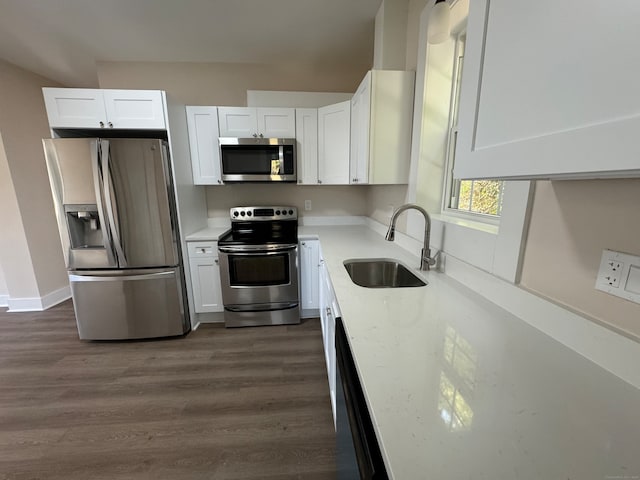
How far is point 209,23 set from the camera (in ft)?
6.84

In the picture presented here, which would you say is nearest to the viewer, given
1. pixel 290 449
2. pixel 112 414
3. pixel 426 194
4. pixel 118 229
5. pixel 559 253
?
pixel 559 253

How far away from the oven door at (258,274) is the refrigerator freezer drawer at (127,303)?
434 mm

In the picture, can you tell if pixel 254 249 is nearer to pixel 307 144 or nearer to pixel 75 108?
pixel 307 144

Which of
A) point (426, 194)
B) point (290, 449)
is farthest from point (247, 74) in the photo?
point (290, 449)

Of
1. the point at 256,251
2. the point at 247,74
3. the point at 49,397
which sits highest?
the point at 247,74

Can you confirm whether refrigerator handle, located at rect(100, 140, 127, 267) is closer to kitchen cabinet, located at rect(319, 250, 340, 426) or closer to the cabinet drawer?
the cabinet drawer

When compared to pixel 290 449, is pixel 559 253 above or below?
above

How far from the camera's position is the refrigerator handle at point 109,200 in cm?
194

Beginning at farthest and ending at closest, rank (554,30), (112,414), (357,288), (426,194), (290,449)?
(426,194)
(112,414)
(290,449)
(357,288)
(554,30)

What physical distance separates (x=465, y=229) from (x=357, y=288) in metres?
0.58

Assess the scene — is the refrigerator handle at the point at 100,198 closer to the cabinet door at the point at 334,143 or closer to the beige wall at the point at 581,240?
the cabinet door at the point at 334,143

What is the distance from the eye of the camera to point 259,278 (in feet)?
8.05

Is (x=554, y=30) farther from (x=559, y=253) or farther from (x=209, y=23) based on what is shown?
(x=209, y=23)

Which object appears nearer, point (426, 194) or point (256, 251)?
point (426, 194)
